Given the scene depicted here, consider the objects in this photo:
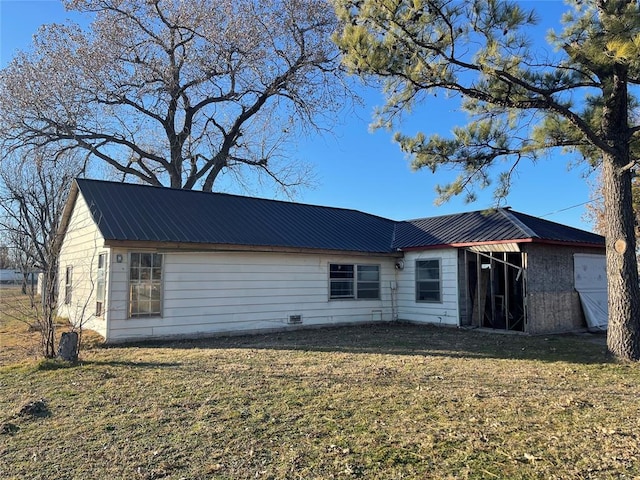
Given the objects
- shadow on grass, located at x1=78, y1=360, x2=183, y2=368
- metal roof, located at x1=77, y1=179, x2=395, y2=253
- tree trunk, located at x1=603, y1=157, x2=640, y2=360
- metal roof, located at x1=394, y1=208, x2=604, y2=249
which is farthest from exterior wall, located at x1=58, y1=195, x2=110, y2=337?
tree trunk, located at x1=603, y1=157, x2=640, y2=360

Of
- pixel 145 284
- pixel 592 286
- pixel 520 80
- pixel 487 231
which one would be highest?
pixel 520 80

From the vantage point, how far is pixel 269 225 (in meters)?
12.3

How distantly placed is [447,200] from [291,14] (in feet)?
→ 38.5

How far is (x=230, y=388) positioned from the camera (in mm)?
5594

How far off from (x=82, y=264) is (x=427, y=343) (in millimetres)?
8512

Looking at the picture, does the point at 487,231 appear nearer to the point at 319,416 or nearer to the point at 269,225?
the point at 269,225

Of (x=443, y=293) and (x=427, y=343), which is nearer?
(x=427, y=343)

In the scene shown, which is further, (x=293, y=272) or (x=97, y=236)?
(x=293, y=272)

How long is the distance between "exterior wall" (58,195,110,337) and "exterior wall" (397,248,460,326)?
25.9ft

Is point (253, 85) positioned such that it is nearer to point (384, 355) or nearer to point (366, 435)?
point (384, 355)

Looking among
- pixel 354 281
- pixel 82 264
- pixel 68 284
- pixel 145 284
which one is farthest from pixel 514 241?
pixel 68 284

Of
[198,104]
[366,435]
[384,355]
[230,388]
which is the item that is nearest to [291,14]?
[198,104]

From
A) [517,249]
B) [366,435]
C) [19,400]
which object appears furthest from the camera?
[517,249]

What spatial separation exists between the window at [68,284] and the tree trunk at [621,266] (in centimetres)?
1246
